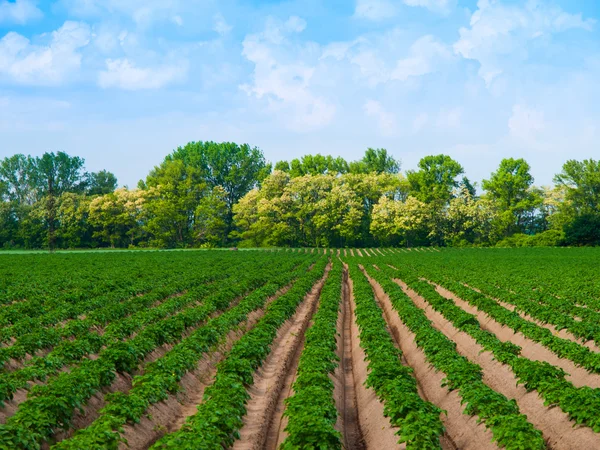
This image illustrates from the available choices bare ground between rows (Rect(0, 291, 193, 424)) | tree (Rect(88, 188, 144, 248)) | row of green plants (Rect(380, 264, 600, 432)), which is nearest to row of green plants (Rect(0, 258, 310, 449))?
bare ground between rows (Rect(0, 291, 193, 424))

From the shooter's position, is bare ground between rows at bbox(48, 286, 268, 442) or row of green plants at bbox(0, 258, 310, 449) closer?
row of green plants at bbox(0, 258, 310, 449)

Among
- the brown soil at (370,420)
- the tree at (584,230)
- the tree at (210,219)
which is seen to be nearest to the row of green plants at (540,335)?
the brown soil at (370,420)

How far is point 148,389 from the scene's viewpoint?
920 cm

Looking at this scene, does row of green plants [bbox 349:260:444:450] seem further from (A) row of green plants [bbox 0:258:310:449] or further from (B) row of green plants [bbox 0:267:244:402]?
(B) row of green plants [bbox 0:267:244:402]

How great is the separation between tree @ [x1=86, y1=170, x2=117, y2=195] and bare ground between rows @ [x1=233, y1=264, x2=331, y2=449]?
97794 mm

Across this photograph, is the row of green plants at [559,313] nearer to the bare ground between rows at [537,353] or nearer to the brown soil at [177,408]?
the bare ground between rows at [537,353]

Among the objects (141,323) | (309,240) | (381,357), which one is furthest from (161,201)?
(381,357)

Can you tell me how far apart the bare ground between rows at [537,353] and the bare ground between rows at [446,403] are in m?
2.58

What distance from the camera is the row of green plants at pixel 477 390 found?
712cm

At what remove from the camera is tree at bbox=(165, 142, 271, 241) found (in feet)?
333

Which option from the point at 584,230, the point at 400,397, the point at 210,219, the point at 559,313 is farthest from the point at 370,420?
the point at 210,219

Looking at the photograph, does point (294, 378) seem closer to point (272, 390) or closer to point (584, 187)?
point (272, 390)

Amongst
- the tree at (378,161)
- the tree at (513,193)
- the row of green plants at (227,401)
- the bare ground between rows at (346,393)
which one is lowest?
the bare ground between rows at (346,393)

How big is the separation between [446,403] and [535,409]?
1719 mm
